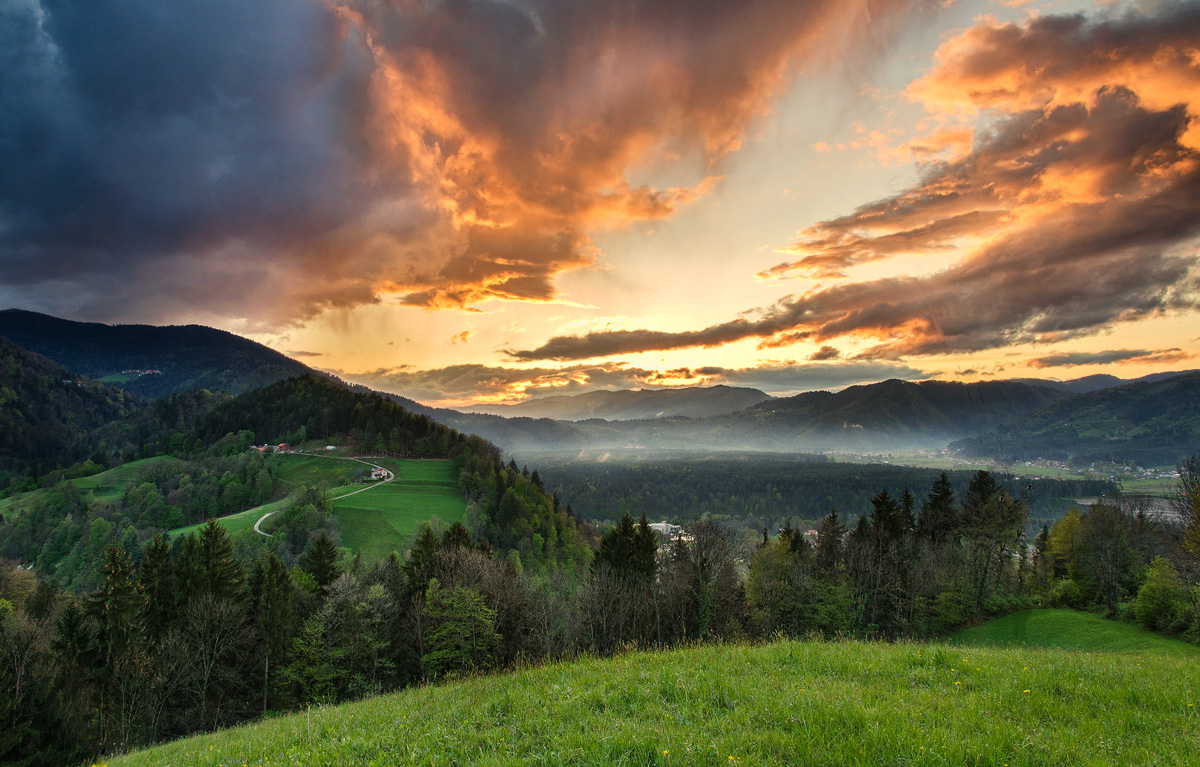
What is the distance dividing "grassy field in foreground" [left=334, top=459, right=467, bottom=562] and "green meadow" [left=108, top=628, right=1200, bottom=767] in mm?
77760

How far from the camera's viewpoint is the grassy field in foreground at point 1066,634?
105 ft

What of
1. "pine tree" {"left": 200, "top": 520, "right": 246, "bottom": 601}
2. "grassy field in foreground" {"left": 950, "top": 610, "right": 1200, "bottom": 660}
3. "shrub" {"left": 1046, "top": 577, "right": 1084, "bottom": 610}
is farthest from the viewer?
"shrub" {"left": 1046, "top": 577, "right": 1084, "bottom": 610}

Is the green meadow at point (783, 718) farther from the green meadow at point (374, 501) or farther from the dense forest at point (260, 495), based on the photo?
the green meadow at point (374, 501)

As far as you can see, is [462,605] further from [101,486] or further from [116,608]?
[101,486]

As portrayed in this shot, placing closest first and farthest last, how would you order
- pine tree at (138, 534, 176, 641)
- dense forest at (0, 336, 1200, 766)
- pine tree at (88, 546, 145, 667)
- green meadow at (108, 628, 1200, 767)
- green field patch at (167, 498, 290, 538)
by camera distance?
green meadow at (108, 628, 1200, 767), dense forest at (0, 336, 1200, 766), pine tree at (88, 546, 145, 667), pine tree at (138, 534, 176, 641), green field patch at (167, 498, 290, 538)

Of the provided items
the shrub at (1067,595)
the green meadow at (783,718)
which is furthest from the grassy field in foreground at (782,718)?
the shrub at (1067,595)

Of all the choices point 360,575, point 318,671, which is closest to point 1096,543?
point 318,671

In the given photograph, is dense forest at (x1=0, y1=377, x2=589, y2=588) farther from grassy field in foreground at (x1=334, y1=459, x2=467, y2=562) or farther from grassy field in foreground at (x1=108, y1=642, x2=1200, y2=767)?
grassy field in foreground at (x1=108, y1=642, x2=1200, y2=767)

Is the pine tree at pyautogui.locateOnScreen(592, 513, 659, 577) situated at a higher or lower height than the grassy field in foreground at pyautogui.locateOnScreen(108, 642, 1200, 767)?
lower

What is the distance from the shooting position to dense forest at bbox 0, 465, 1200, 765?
3303cm

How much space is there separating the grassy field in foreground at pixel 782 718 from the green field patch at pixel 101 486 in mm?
162949

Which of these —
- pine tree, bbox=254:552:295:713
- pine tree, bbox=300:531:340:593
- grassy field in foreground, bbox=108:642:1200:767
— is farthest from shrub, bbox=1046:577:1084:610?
pine tree, bbox=300:531:340:593

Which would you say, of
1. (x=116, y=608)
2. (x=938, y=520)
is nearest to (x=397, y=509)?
(x=116, y=608)

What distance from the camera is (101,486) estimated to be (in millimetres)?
131125
